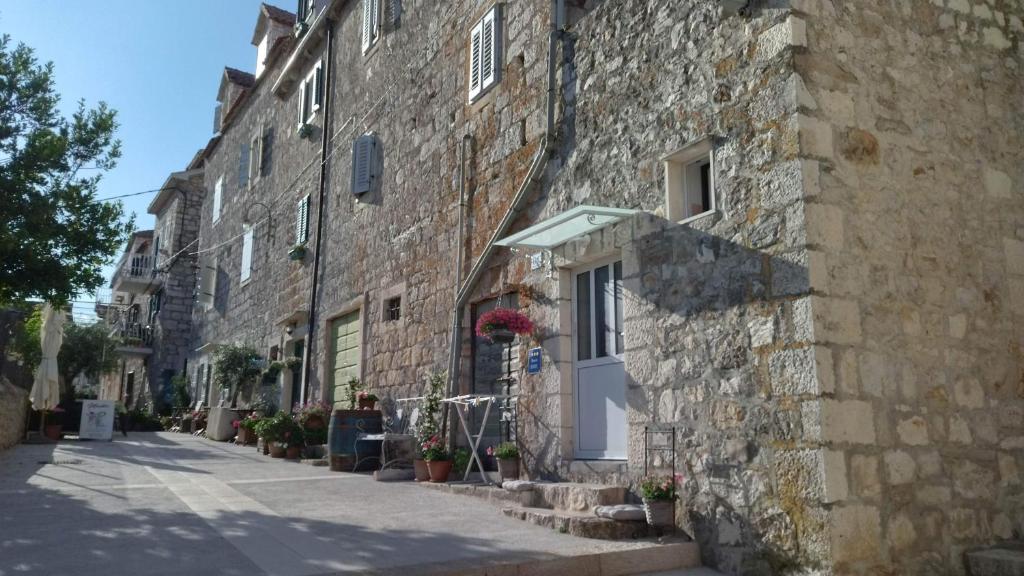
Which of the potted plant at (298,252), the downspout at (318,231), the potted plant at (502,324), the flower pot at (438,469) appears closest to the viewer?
the potted plant at (502,324)

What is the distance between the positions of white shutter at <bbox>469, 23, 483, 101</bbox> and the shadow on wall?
12.7 ft

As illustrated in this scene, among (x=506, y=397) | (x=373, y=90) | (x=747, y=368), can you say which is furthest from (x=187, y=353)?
Result: (x=747, y=368)

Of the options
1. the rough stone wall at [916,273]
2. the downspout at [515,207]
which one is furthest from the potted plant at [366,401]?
the rough stone wall at [916,273]

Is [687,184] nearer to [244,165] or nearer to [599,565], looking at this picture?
[599,565]

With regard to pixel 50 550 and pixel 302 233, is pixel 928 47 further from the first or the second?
pixel 302 233

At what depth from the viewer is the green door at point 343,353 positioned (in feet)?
37.6

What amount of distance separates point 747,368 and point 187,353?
2109 cm

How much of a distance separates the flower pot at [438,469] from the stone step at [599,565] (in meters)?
3.18

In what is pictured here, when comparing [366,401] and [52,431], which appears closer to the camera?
[366,401]

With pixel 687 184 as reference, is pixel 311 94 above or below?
above

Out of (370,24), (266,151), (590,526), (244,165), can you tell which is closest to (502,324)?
(590,526)

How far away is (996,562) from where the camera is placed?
14.7 feet

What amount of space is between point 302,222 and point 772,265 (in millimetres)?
10747

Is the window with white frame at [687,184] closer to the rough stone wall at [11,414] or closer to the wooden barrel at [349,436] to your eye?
the wooden barrel at [349,436]
